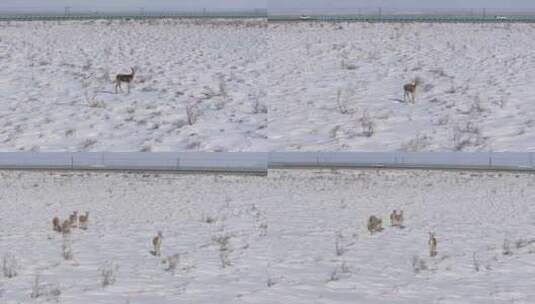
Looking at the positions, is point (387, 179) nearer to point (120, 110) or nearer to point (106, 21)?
point (120, 110)

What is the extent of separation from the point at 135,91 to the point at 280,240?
202 inches

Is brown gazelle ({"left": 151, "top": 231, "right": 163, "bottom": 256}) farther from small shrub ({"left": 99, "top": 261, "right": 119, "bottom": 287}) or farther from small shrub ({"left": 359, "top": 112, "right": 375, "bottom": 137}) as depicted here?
small shrub ({"left": 359, "top": 112, "right": 375, "bottom": 137})

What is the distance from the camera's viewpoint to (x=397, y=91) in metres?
11.8

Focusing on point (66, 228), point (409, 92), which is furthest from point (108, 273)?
point (409, 92)

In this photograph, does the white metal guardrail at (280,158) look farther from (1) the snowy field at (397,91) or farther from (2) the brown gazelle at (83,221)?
(2) the brown gazelle at (83,221)

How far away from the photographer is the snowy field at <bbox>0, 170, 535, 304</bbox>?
7.32 m

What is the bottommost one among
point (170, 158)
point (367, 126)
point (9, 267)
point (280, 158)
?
point (9, 267)

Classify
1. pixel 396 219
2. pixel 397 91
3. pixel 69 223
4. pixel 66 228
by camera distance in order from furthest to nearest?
pixel 397 91, pixel 69 223, pixel 396 219, pixel 66 228

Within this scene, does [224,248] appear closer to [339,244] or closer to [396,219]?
[339,244]

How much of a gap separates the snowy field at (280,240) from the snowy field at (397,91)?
1.26m

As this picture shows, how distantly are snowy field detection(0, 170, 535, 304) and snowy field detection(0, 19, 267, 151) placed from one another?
4.20ft

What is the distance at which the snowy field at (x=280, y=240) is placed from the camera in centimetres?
732

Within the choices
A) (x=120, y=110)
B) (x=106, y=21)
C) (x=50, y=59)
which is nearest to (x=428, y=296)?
(x=120, y=110)

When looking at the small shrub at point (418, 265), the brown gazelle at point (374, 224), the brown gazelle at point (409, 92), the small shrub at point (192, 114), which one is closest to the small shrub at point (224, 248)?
the brown gazelle at point (374, 224)
